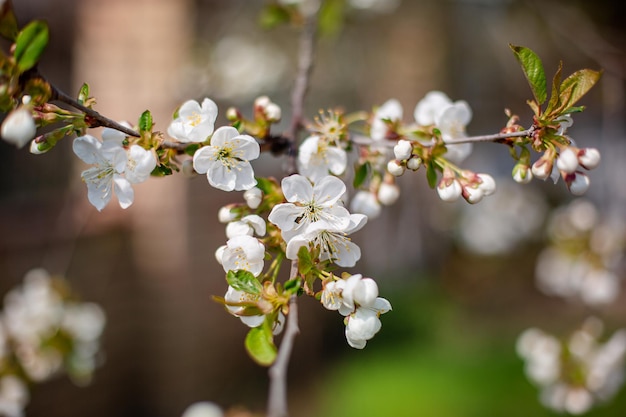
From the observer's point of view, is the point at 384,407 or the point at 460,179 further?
the point at 384,407

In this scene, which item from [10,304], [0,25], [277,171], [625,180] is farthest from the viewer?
[625,180]

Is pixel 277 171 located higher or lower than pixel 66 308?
higher

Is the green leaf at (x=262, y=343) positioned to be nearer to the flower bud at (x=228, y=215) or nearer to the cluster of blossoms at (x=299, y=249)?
the cluster of blossoms at (x=299, y=249)

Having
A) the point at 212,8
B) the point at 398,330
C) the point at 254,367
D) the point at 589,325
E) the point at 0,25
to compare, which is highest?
the point at 212,8

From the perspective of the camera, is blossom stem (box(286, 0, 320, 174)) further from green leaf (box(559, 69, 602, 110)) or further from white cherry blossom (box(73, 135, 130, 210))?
green leaf (box(559, 69, 602, 110))

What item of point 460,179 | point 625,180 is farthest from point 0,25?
point 625,180

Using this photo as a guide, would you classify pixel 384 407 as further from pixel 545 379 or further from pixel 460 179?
pixel 460 179

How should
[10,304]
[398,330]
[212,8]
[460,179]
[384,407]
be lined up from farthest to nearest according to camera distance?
1. [398,330]
2. [212,8]
3. [384,407]
4. [10,304]
5. [460,179]
